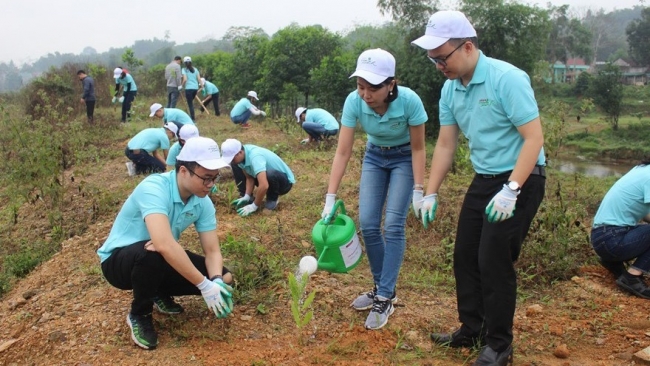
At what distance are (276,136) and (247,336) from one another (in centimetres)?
800

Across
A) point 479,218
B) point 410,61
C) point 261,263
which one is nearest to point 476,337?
point 479,218

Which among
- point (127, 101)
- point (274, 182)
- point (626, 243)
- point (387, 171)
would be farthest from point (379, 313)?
point (127, 101)

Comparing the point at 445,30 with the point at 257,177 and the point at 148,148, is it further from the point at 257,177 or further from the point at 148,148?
the point at 148,148

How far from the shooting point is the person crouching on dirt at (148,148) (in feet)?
24.5

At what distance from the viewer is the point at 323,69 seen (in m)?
13.9

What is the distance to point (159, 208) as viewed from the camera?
8.52ft

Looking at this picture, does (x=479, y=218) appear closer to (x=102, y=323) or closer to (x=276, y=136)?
Result: (x=102, y=323)

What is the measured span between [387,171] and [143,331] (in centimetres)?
149

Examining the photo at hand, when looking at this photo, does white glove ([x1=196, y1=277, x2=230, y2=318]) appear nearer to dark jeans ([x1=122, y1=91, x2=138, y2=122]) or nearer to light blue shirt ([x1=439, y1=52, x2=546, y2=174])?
light blue shirt ([x1=439, y1=52, x2=546, y2=174])

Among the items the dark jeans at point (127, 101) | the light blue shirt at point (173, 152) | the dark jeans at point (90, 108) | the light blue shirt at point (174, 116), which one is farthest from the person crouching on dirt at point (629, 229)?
the dark jeans at point (90, 108)

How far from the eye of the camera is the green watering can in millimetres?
3035

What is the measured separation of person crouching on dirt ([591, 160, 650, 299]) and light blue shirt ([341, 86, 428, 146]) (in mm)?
1598

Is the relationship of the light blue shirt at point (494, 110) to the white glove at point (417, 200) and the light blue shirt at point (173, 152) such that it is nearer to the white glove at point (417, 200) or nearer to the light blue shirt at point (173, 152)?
the white glove at point (417, 200)

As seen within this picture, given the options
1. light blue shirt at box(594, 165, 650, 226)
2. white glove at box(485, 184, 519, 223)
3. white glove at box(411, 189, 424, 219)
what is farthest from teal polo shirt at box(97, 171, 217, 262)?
light blue shirt at box(594, 165, 650, 226)
